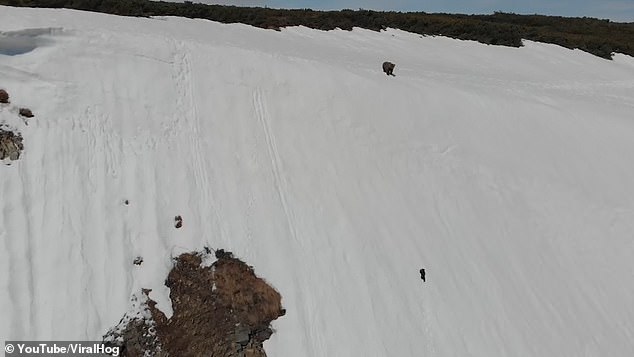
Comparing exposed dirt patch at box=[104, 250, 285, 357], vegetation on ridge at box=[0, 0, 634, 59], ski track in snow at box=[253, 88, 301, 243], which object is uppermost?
vegetation on ridge at box=[0, 0, 634, 59]

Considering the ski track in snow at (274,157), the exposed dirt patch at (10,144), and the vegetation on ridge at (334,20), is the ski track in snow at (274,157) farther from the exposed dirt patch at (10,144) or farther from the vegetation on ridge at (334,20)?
the vegetation on ridge at (334,20)

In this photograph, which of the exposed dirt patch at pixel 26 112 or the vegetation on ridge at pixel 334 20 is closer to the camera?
the exposed dirt patch at pixel 26 112

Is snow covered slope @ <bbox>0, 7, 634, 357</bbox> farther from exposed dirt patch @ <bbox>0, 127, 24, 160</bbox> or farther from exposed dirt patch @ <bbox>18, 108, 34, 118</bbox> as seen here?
exposed dirt patch @ <bbox>0, 127, 24, 160</bbox>

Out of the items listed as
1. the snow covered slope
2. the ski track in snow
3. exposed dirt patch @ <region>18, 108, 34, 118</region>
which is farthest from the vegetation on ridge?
exposed dirt patch @ <region>18, 108, 34, 118</region>

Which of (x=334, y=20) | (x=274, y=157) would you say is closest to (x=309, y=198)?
(x=274, y=157)

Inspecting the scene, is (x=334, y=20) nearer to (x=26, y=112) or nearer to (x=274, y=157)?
(x=274, y=157)

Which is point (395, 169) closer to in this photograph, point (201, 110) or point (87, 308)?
point (201, 110)

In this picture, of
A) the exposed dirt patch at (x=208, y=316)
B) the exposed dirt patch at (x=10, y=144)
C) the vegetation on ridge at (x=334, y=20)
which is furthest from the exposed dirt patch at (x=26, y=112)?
the vegetation on ridge at (x=334, y=20)
